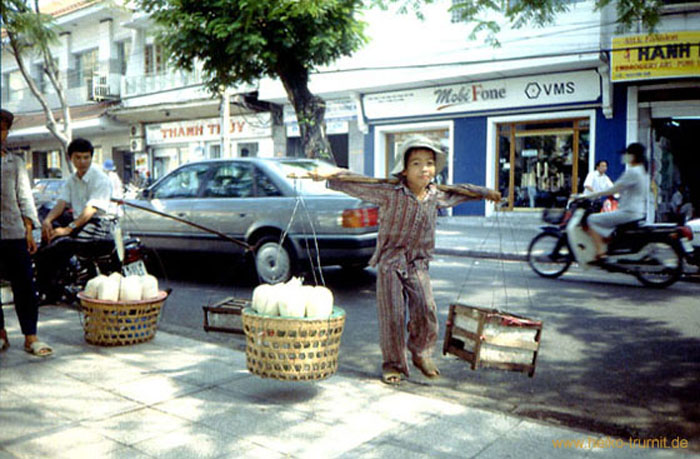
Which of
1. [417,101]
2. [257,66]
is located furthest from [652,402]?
[417,101]

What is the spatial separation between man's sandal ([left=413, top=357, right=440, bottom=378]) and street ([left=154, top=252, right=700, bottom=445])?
6cm

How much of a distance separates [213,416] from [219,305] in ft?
4.50

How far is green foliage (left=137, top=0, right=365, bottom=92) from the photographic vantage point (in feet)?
32.8

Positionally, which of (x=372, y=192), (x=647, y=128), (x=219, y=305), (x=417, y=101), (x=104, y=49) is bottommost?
(x=219, y=305)

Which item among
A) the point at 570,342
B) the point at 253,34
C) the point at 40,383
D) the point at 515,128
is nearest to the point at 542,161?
the point at 515,128

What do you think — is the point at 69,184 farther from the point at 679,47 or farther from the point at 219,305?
the point at 679,47

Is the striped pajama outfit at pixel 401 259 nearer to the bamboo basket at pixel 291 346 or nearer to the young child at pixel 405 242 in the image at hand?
the young child at pixel 405 242

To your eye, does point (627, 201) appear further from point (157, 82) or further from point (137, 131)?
point (137, 131)

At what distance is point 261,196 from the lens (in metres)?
7.51

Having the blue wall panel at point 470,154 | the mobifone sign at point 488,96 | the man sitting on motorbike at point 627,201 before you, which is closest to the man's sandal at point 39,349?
the man sitting on motorbike at point 627,201

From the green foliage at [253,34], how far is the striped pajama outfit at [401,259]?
6.34 meters

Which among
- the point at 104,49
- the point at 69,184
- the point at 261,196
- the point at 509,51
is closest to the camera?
the point at 69,184

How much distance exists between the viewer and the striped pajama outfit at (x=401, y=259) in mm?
3994

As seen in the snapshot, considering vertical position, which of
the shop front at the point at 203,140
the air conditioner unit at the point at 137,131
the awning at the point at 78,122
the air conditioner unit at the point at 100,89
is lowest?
the shop front at the point at 203,140
